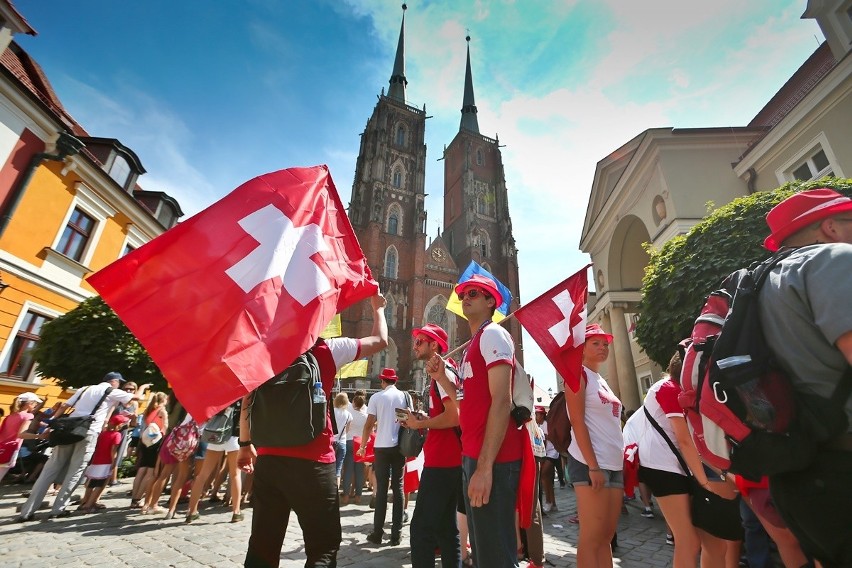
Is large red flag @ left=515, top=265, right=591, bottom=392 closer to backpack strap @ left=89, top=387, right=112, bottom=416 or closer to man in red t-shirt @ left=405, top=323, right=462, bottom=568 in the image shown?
man in red t-shirt @ left=405, top=323, right=462, bottom=568

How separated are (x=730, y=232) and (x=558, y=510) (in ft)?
19.7

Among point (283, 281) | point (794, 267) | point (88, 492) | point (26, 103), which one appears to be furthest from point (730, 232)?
point (26, 103)

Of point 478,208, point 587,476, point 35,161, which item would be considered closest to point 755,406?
point 587,476

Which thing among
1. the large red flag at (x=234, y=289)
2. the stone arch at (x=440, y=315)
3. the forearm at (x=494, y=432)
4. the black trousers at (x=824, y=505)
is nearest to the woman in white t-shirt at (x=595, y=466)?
→ the forearm at (x=494, y=432)

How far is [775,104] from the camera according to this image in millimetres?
12984

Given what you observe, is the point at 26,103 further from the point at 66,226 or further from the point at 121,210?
the point at 121,210

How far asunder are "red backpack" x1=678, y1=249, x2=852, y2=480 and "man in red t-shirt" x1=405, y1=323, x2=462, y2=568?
5.42 ft

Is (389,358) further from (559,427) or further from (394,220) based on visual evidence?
(559,427)

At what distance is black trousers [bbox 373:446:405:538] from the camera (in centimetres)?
447

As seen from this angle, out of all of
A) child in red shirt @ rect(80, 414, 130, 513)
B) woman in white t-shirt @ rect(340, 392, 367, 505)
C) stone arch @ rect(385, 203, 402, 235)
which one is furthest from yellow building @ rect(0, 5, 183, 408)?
stone arch @ rect(385, 203, 402, 235)

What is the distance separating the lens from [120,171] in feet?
46.4

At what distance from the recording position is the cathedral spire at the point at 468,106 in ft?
167

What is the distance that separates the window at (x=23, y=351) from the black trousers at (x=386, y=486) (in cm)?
1126

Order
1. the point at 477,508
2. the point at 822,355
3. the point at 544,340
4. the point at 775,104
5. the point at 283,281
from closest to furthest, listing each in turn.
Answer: the point at 822,355
the point at 477,508
the point at 283,281
the point at 544,340
the point at 775,104
